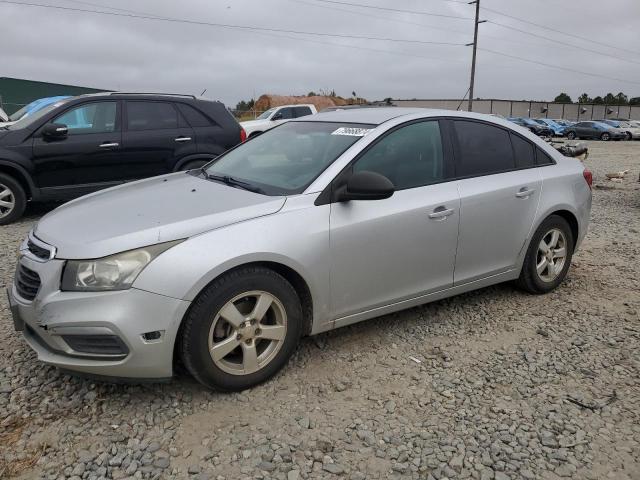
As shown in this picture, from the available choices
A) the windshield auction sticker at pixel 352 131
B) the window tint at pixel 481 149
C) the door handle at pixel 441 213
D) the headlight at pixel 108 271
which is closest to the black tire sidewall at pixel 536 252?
the window tint at pixel 481 149

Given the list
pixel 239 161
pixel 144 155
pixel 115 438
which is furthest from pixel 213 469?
pixel 144 155

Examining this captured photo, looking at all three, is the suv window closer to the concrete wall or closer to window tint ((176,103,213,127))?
window tint ((176,103,213,127))

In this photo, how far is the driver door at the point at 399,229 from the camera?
3.24 m

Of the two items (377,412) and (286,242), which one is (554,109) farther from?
(377,412)

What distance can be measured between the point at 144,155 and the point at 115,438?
211 inches

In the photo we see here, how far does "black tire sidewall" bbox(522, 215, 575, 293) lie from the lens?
4336mm

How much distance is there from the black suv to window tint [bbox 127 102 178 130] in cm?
1

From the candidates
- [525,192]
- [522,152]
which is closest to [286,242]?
[525,192]

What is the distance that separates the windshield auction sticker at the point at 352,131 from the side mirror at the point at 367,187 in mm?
479

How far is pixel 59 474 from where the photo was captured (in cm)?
237

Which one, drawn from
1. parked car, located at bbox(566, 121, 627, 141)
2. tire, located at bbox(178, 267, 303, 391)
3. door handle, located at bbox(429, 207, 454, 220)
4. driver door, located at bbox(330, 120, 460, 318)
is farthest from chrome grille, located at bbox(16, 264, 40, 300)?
parked car, located at bbox(566, 121, 627, 141)

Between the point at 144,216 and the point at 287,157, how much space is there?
1.17 metres

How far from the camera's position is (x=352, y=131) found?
3639 millimetres

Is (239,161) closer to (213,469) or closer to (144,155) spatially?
(213,469)
